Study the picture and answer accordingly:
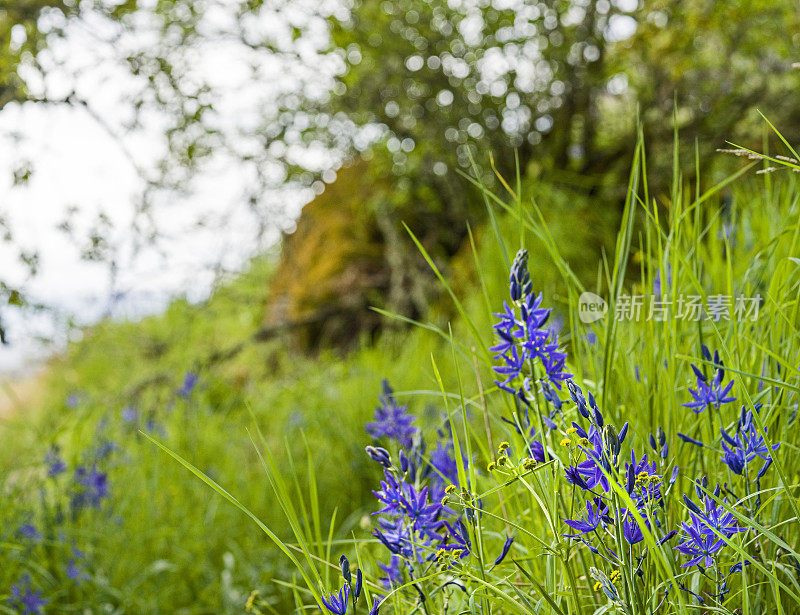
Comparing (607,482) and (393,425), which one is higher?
(607,482)

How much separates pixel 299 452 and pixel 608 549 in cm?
212

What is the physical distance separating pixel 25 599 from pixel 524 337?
1.60m

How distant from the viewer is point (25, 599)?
1.82 meters

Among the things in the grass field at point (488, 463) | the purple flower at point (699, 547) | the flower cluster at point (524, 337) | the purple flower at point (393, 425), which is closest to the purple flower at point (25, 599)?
the grass field at point (488, 463)

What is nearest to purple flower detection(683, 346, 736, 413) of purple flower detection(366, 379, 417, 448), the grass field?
the grass field

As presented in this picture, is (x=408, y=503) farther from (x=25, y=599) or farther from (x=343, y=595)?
(x=25, y=599)

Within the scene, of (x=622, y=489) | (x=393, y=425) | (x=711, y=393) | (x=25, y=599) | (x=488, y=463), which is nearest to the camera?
(x=622, y=489)

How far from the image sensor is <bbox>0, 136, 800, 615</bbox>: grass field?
99 centimetres

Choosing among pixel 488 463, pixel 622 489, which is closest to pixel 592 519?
pixel 622 489

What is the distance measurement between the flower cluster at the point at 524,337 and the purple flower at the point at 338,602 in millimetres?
384

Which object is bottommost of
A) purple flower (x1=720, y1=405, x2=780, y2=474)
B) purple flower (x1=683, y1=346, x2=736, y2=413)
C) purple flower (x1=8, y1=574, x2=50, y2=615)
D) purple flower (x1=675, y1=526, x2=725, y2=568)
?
purple flower (x1=8, y1=574, x2=50, y2=615)

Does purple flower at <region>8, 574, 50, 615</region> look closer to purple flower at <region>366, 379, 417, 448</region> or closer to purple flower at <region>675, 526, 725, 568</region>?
purple flower at <region>366, 379, 417, 448</region>

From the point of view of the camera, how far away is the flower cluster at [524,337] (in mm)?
1065

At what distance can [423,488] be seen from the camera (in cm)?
110
